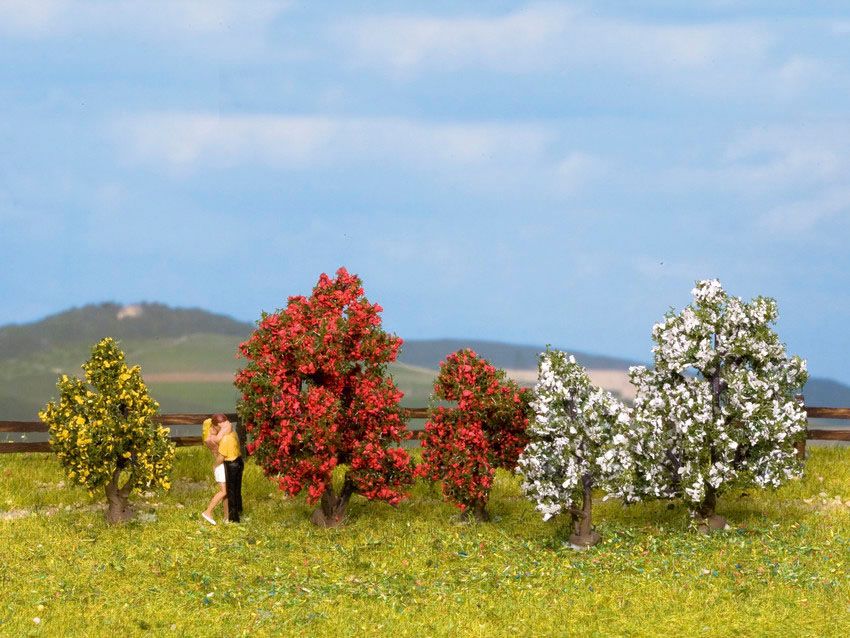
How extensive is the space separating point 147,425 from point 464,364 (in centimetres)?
685

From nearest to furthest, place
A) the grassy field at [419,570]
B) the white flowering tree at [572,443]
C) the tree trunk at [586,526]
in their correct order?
the grassy field at [419,570], the white flowering tree at [572,443], the tree trunk at [586,526]

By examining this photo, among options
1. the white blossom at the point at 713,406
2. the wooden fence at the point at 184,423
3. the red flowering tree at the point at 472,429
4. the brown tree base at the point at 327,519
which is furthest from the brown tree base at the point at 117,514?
the white blossom at the point at 713,406

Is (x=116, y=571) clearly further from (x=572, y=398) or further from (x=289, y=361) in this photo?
(x=572, y=398)

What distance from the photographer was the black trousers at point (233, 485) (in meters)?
23.4

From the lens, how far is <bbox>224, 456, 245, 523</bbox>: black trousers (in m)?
23.4

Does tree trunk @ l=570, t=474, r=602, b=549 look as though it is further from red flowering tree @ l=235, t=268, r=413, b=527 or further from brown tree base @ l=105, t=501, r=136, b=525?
brown tree base @ l=105, t=501, r=136, b=525

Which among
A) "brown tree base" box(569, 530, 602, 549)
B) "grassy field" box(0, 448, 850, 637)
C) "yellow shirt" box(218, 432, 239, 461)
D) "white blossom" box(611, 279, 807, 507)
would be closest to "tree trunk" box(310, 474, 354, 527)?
"grassy field" box(0, 448, 850, 637)

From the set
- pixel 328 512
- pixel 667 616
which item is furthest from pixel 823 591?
pixel 328 512

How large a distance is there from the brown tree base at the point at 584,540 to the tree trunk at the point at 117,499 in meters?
9.32

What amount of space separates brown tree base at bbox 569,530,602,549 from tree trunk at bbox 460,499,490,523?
249 centimetres

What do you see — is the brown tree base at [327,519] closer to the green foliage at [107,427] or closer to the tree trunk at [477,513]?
the tree trunk at [477,513]

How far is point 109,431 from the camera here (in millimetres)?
23062

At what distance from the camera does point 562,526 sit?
22938 millimetres

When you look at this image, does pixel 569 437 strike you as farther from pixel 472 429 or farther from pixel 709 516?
pixel 709 516
